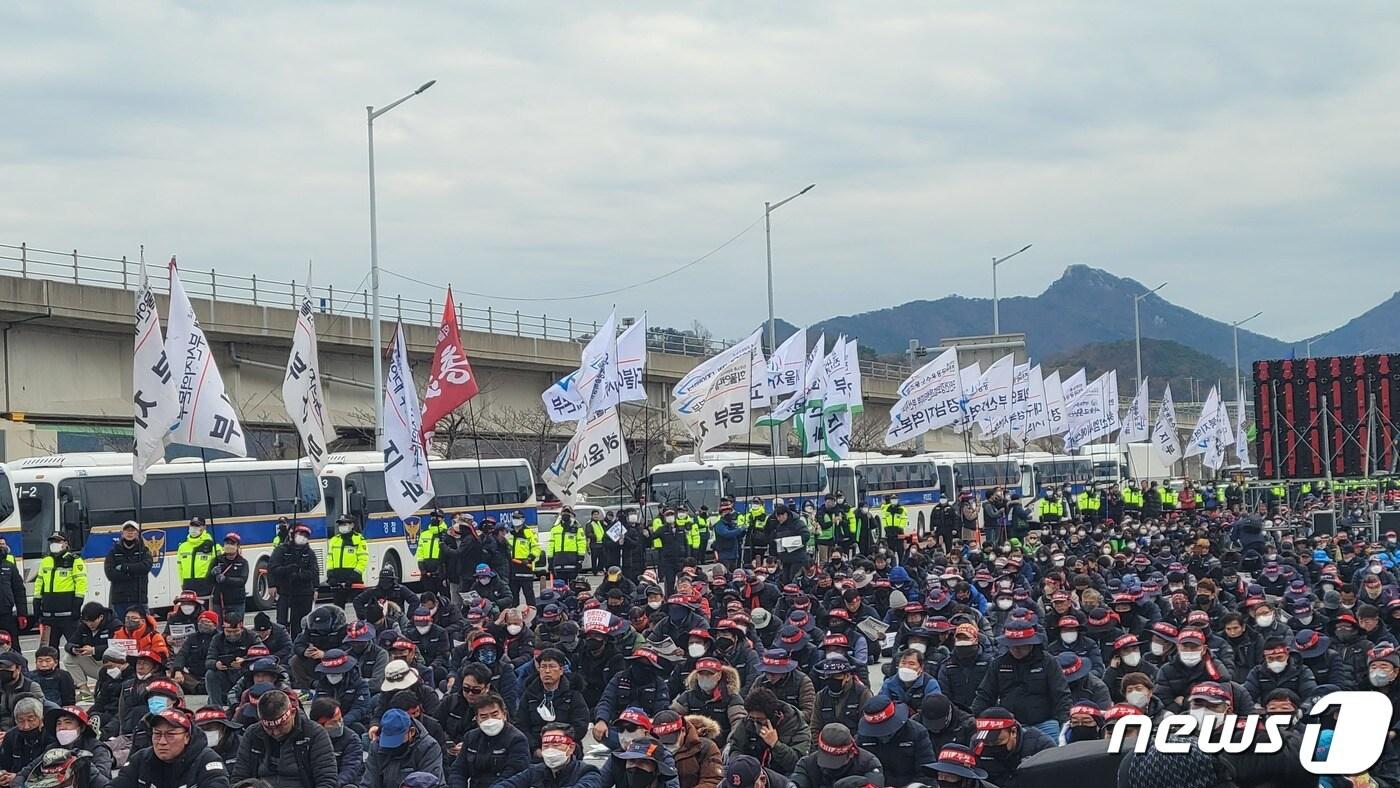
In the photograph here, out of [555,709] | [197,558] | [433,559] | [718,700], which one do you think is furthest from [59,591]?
[718,700]

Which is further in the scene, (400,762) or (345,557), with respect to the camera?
(345,557)

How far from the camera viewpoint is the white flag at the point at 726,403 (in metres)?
30.1

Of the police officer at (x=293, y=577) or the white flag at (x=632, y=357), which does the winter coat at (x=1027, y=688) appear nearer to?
the police officer at (x=293, y=577)

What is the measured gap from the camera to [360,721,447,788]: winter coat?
10.6m

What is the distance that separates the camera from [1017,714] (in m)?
11.9

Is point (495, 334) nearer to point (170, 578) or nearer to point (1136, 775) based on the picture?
point (170, 578)

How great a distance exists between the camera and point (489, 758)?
10750mm

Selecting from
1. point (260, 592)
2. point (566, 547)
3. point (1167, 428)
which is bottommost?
point (260, 592)

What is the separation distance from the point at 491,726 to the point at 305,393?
11.8 meters

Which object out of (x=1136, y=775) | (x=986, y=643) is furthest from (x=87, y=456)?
(x=1136, y=775)

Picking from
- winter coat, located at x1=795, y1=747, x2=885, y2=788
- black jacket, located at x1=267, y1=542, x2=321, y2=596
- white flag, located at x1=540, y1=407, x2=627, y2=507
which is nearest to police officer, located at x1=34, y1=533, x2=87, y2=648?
black jacket, located at x1=267, y1=542, x2=321, y2=596

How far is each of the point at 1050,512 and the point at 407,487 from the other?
20.1 metres

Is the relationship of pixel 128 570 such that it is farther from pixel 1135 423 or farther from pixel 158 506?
pixel 1135 423

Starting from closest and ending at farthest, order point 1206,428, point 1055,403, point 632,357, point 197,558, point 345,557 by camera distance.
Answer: point 197,558 < point 345,557 < point 632,357 < point 1055,403 < point 1206,428
